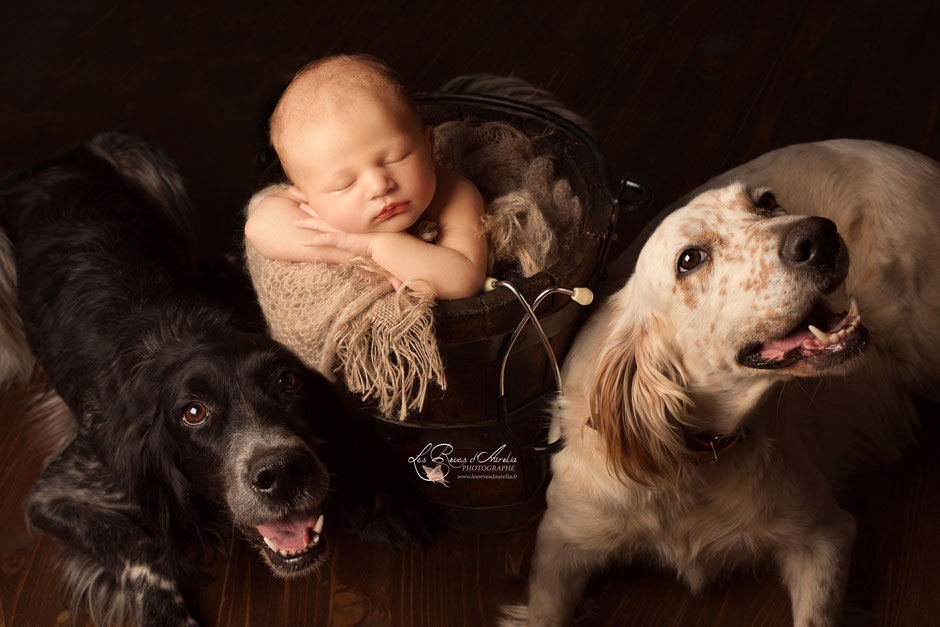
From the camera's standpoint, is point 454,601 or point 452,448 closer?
point 452,448

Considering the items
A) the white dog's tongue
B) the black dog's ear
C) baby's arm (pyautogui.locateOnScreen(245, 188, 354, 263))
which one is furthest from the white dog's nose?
the black dog's ear

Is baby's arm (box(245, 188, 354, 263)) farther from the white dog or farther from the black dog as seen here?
the white dog

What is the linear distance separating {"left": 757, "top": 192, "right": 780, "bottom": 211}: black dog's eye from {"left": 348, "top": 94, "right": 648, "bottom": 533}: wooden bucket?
26 centimetres

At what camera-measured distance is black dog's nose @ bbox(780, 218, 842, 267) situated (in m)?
1.17

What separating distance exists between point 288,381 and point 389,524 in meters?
0.45

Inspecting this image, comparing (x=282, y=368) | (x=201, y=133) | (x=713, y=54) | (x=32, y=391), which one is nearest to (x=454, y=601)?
(x=282, y=368)

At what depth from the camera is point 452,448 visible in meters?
1.63

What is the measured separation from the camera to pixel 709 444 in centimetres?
139

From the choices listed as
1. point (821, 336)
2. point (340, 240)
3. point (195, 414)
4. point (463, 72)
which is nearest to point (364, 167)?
point (340, 240)

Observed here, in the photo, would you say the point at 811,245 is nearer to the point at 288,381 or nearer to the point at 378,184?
the point at 378,184

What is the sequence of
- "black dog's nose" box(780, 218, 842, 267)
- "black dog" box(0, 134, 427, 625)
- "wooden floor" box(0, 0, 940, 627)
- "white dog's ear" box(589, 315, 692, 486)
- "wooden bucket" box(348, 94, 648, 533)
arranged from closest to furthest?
"black dog's nose" box(780, 218, 842, 267) → "white dog's ear" box(589, 315, 692, 486) → "wooden bucket" box(348, 94, 648, 533) → "black dog" box(0, 134, 427, 625) → "wooden floor" box(0, 0, 940, 627)

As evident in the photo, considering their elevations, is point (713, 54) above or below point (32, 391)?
above

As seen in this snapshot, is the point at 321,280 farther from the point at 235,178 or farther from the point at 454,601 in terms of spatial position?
the point at 235,178

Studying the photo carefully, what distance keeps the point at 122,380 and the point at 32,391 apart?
2.31ft
